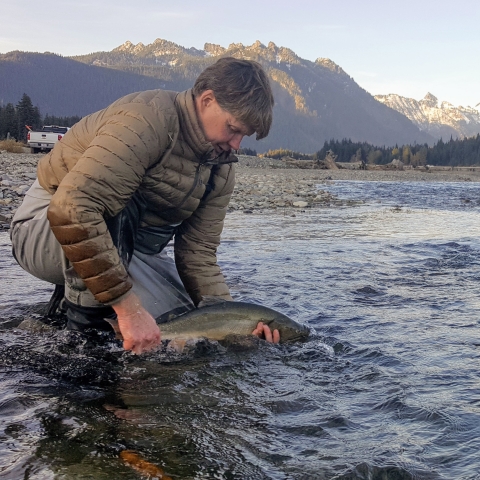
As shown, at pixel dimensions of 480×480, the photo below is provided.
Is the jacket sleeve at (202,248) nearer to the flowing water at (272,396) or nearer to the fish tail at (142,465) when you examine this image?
the flowing water at (272,396)

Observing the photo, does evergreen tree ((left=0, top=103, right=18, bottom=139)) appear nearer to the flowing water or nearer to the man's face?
the flowing water

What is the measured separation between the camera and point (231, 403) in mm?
3441

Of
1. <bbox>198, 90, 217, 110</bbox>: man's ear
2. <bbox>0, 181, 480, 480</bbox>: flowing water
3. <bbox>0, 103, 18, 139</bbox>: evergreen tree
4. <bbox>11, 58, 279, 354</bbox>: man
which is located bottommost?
<bbox>0, 181, 480, 480</bbox>: flowing water

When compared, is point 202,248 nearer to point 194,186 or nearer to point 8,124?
point 194,186

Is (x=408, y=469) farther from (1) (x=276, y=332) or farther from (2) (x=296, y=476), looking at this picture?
(1) (x=276, y=332)

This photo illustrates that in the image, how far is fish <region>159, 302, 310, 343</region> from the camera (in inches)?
163

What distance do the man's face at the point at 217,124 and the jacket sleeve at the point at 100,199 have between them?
422 mm

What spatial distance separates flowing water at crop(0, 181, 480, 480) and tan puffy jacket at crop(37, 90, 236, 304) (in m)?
0.71

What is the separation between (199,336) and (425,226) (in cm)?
1102

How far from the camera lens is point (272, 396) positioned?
3578 mm

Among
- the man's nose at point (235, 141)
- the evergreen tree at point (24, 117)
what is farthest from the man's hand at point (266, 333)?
the evergreen tree at point (24, 117)

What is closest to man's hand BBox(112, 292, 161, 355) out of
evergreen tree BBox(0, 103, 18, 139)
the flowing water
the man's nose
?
the flowing water

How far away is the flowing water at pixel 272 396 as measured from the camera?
8.79 feet

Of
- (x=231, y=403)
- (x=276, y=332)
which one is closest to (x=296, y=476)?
(x=231, y=403)
